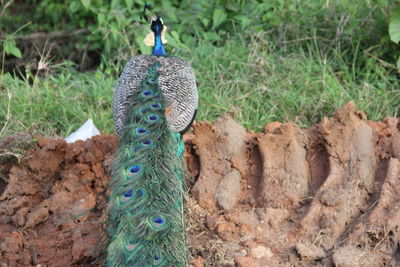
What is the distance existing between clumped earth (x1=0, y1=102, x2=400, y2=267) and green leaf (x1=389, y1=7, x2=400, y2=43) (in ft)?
2.89

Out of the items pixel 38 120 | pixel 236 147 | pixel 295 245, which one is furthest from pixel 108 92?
pixel 295 245

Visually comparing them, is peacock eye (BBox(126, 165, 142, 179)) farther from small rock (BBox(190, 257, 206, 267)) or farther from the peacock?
small rock (BBox(190, 257, 206, 267))

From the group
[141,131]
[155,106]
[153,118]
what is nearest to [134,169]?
[141,131]

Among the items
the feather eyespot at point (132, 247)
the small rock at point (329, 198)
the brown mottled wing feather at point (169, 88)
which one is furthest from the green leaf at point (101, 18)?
the feather eyespot at point (132, 247)

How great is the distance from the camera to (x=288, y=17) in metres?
6.19

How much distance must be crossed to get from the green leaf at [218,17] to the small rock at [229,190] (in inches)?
82.6

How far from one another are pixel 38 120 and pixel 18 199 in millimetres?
1125

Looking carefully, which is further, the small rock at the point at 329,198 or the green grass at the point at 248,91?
the green grass at the point at 248,91

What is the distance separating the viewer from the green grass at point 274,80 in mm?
5297

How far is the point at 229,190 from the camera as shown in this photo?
168 inches

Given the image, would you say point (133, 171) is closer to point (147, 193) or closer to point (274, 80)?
point (147, 193)

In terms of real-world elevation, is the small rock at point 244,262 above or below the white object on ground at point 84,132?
above

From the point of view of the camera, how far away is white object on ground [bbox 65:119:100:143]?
491cm

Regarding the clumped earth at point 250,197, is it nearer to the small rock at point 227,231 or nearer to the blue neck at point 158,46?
the small rock at point 227,231
